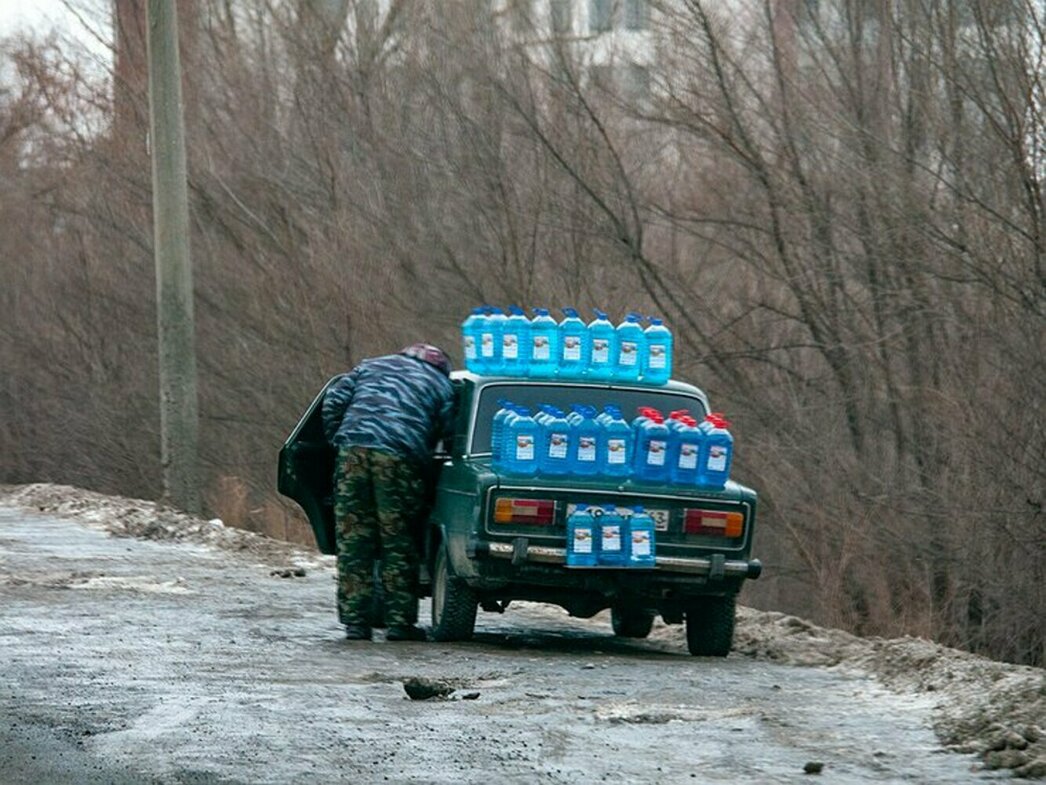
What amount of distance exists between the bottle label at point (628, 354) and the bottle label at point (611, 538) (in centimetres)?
164

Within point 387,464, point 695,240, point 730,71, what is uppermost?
point 730,71

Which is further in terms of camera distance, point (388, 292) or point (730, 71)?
point (388, 292)

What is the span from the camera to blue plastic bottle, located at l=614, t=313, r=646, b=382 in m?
Result: 13.6

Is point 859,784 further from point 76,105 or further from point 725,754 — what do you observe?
point 76,105

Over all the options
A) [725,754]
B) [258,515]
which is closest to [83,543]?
[258,515]

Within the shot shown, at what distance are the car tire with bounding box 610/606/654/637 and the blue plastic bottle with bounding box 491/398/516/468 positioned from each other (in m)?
1.88

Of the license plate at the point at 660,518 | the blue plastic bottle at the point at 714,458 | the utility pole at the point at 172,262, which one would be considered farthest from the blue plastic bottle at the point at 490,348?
the utility pole at the point at 172,262

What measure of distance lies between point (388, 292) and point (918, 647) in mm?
15968

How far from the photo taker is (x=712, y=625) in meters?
13.0

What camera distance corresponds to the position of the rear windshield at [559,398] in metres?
13.3

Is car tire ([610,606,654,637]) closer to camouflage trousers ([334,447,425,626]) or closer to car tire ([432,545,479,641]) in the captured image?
car tire ([432,545,479,641])

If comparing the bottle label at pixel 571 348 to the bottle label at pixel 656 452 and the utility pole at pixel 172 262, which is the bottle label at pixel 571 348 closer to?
the bottle label at pixel 656 452

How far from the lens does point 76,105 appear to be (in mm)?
39656

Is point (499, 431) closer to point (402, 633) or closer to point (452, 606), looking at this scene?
point (452, 606)
